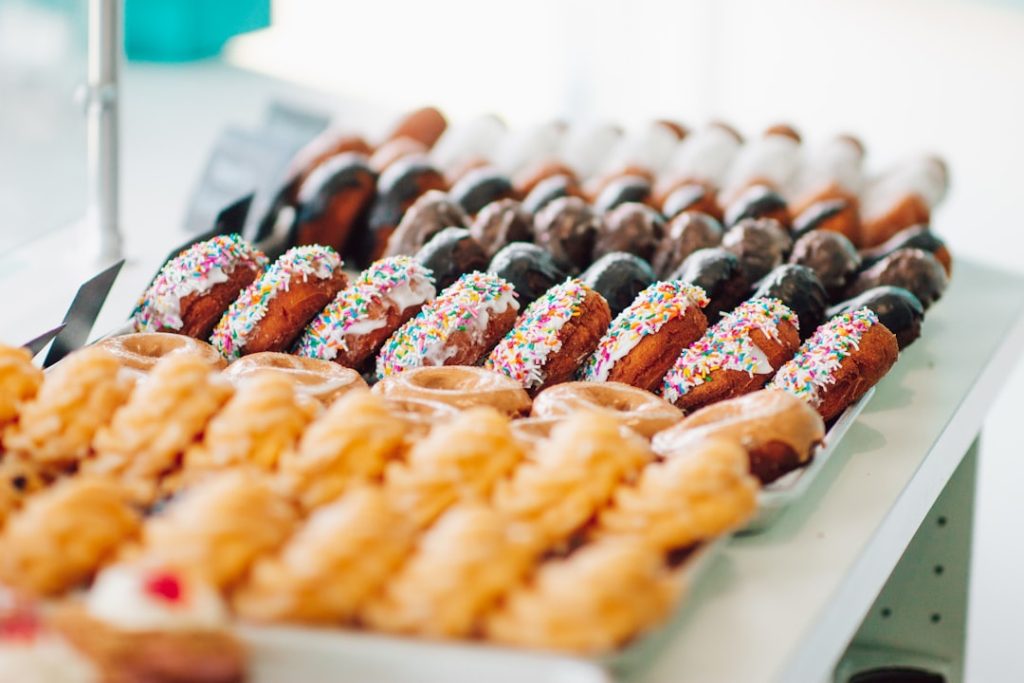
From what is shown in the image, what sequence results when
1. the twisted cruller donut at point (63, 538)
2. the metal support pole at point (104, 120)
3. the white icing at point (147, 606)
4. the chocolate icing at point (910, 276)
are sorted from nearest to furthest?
the white icing at point (147, 606) → the twisted cruller donut at point (63, 538) → the chocolate icing at point (910, 276) → the metal support pole at point (104, 120)

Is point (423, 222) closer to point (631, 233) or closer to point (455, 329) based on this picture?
point (631, 233)

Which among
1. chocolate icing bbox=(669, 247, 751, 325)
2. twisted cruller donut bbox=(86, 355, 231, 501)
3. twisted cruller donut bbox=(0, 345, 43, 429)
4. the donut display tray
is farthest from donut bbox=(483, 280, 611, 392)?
twisted cruller donut bbox=(0, 345, 43, 429)

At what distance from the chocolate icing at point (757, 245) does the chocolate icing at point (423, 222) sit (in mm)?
469

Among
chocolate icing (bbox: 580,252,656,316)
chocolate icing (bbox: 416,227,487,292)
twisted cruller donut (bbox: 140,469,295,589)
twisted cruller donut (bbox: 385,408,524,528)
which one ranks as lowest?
twisted cruller donut (bbox: 140,469,295,589)

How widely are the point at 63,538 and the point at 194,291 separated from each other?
2.60ft

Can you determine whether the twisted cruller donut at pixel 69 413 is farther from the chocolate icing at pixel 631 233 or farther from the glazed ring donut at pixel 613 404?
the chocolate icing at pixel 631 233

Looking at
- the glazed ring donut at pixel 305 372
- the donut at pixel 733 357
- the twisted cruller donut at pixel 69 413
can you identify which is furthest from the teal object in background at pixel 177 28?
the twisted cruller donut at pixel 69 413

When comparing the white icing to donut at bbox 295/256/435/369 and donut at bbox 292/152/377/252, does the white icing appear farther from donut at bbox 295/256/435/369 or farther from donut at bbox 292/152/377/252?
donut at bbox 292/152/377/252

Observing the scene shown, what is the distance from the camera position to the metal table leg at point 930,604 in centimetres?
243

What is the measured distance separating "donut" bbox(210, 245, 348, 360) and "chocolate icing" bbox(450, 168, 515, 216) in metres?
0.53

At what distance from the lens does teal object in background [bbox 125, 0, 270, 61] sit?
564 centimetres

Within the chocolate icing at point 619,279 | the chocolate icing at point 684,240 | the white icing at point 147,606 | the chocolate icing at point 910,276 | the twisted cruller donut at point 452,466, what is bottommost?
the white icing at point 147,606

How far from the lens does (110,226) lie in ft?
8.27

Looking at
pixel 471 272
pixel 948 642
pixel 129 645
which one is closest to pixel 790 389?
pixel 471 272
